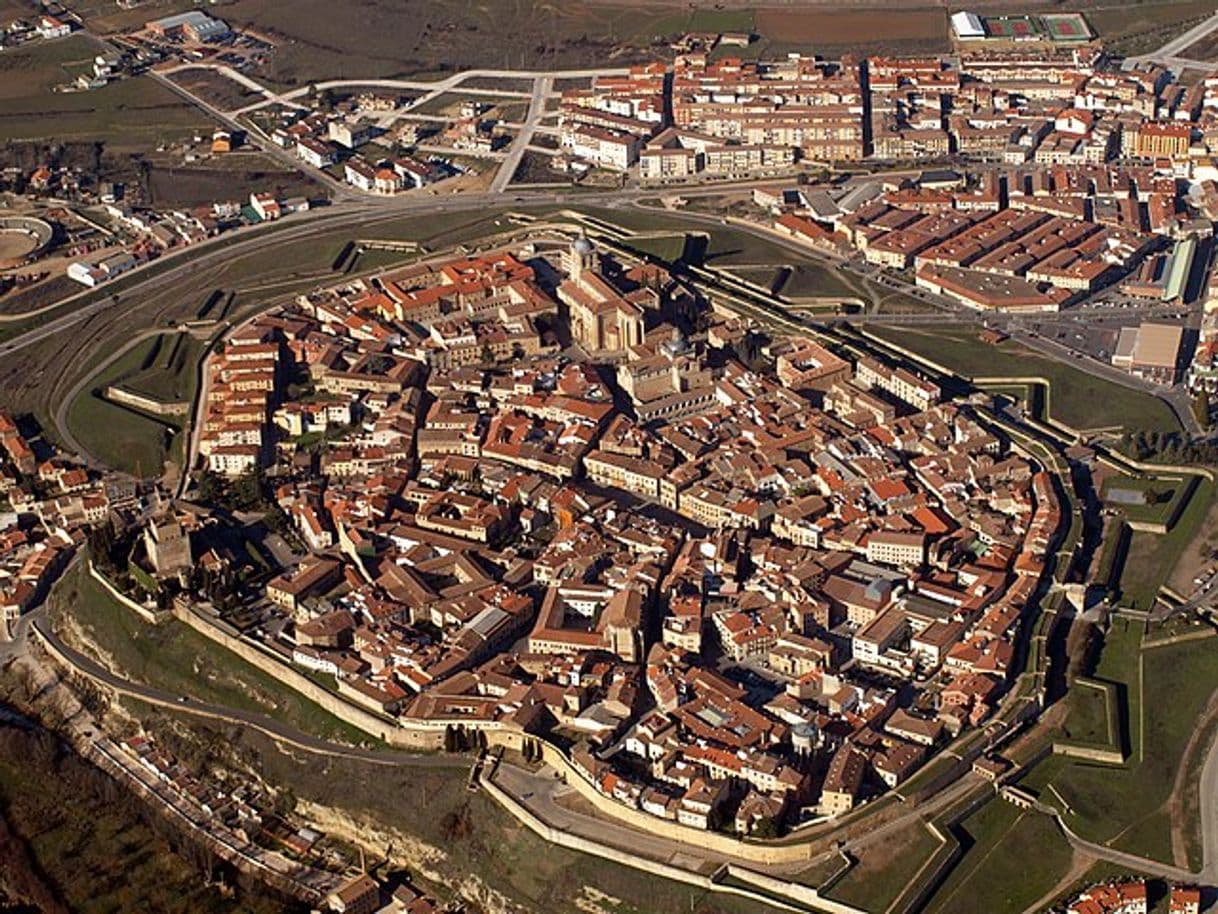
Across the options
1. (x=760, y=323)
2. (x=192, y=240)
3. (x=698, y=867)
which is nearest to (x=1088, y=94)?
(x=760, y=323)

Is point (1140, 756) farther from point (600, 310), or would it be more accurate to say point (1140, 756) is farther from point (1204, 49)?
point (1204, 49)

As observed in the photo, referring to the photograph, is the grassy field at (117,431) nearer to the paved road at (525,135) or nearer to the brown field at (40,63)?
the paved road at (525,135)

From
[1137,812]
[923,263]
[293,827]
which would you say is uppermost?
[923,263]

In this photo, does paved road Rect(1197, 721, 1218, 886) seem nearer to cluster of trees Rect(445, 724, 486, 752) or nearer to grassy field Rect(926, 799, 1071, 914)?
grassy field Rect(926, 799, 1071, 914)

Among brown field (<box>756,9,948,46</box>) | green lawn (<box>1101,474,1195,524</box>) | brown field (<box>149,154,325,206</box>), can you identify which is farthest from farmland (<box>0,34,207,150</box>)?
green lawn (<box>1101,474,1195,524</box>)

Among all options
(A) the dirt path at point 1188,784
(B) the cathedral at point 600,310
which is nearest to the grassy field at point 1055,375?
(B) the cathedral at point 600,310

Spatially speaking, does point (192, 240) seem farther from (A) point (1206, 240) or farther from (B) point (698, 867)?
(B) point (698, 867)

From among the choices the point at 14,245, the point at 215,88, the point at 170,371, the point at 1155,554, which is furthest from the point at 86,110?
the point at 1155,554
